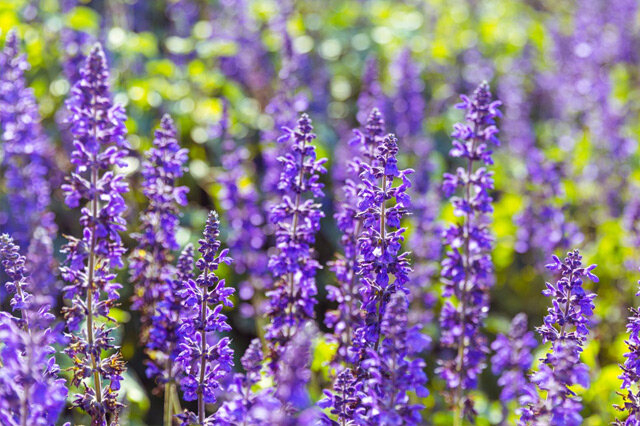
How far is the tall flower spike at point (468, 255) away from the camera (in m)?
5.00

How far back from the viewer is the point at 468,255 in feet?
16.9

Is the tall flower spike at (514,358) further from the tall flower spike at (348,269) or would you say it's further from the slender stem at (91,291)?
the slender stem at (91,291)

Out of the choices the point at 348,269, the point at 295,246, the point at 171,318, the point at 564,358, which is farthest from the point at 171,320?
the point at 564,358

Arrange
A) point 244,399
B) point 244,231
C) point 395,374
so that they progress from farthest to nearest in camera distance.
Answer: point 244,231, point 244,399, point 395,374

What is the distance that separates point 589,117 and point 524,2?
9.45m

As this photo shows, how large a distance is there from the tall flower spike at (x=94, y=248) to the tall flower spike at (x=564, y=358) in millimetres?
2237

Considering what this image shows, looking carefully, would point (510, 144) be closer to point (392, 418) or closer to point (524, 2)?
point (392, 418)

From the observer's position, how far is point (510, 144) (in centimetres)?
1031

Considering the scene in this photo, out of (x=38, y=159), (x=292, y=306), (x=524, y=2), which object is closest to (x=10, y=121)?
(x=38, y=159)

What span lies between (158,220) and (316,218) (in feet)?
4.12

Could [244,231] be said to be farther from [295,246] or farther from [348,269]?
[295,246]

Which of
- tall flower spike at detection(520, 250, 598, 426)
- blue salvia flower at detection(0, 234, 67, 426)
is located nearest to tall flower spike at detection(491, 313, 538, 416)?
tall flower spike at detection(520, 250, 598, 426)

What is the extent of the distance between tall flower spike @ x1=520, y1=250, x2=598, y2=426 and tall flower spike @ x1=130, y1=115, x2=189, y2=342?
247cm

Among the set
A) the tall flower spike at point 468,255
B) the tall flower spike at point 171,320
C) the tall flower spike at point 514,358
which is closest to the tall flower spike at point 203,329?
the tall flower spike at point 171,320
